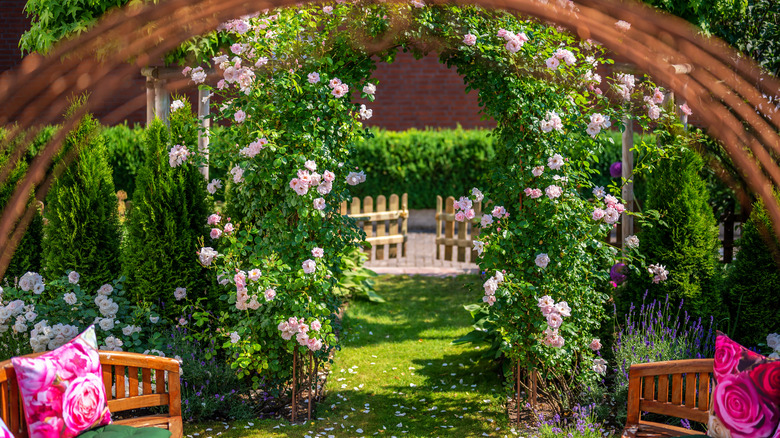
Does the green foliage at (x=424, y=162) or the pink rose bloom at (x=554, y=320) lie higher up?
the green foliage at (x=424, y=162)

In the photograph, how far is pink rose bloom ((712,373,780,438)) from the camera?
2709mm

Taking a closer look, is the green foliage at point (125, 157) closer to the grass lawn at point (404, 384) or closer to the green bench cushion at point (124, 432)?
the grass lawn at point (404, 384)

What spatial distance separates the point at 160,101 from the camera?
Result: 5.24 m

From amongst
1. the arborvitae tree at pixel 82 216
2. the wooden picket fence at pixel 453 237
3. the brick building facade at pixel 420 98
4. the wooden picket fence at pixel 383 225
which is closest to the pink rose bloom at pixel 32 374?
the arborvitae tree at pixel 82 216

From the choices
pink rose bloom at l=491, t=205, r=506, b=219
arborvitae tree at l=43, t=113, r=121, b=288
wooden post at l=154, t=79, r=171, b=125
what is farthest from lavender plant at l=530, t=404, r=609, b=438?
wooden post at l=154, t=79, r=171, b=125

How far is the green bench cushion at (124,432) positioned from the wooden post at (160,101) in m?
2.78

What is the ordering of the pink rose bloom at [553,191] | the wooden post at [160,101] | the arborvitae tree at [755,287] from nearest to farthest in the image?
the pink rose bloom at [553,191] → the arborvitae tree at [755,287] → the wooden post at [160,101]

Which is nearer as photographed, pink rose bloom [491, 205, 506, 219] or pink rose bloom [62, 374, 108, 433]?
pink rose bloom [62, 374, 108, 433]

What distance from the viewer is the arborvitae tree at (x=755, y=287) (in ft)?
14.4

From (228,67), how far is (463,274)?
5.05 m

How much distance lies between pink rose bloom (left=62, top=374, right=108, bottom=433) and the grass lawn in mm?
1219

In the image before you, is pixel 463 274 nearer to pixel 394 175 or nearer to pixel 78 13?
pixel 394 175

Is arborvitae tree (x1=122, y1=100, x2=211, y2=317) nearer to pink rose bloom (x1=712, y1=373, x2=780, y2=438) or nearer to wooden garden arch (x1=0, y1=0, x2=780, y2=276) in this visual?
wooden garden arch (x1=0, y1=0, x2=780, y2=276)

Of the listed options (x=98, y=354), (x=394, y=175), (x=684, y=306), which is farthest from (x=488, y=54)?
(x=394, y=175)
